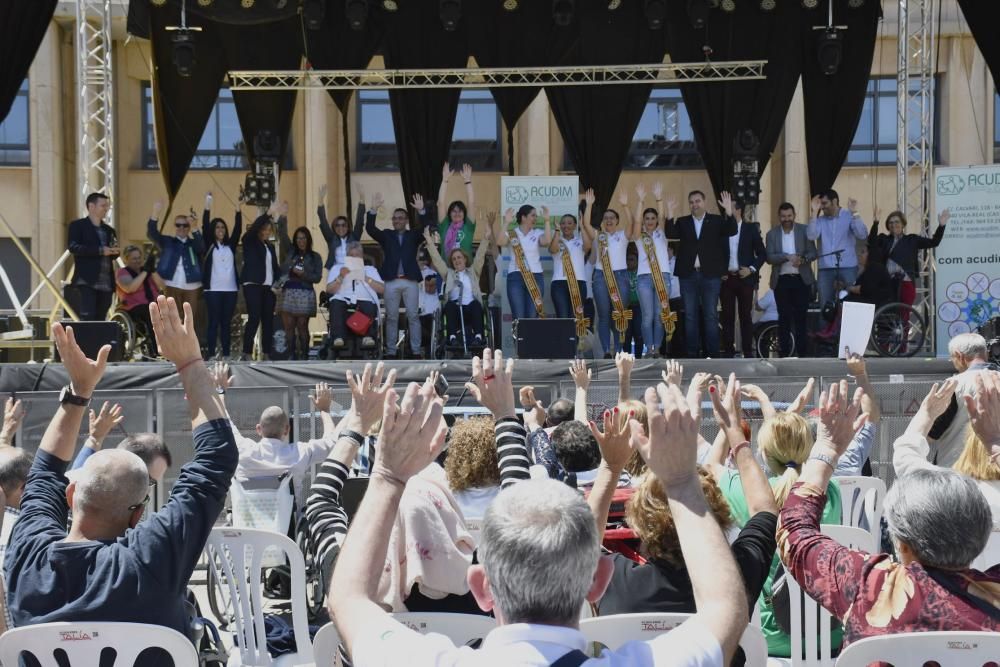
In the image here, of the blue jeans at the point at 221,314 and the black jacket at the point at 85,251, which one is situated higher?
the black jacket at the point at 85,251

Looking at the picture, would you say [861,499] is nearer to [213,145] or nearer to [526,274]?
[526,274]

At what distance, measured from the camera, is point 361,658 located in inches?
58.2

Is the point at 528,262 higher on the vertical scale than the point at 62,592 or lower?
higher

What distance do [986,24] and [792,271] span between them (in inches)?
121

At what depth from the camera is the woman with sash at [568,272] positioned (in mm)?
10359

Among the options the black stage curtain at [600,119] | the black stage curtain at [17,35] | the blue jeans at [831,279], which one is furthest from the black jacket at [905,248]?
the black stage curtain at [17,35]

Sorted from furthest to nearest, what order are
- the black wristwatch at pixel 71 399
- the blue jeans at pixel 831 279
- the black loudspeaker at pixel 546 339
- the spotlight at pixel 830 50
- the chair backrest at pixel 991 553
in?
the spotlight at pixel 830 50, the blue jeans at pixel 831 279, the black loudspeaker at pixel 546 339, the chair backrest at pixel 991 553, the black wristwatch at pixel 71 399

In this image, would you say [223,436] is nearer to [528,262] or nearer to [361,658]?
[361,658]

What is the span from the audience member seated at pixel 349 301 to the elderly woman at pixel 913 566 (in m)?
8.55

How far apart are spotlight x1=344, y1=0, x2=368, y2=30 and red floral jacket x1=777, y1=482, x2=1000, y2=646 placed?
9.88 metres

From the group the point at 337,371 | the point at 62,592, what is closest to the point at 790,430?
the point at 62,592

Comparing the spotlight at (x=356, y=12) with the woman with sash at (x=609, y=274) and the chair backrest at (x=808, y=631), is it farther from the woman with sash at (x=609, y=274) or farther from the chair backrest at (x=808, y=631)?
the chair backrest at (x=808, y=631)

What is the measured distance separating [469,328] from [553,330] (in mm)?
1688

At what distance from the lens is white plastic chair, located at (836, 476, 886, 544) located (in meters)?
4.12
